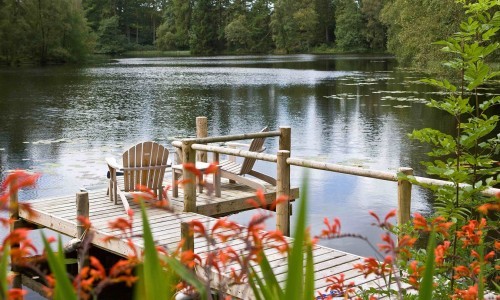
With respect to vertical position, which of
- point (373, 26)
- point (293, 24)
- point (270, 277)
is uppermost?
point (293, 24)

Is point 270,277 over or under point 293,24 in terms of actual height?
under

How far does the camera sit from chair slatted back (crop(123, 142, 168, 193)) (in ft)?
27.4

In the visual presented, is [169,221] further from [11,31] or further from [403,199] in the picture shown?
[11,31]

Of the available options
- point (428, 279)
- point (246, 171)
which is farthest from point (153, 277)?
point (246, 171)

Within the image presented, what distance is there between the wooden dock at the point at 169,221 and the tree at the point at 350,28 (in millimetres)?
88161

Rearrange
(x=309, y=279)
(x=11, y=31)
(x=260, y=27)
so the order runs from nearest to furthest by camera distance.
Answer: (x=309, y=279) < (x=11, y=31) < (x=260, y=27)

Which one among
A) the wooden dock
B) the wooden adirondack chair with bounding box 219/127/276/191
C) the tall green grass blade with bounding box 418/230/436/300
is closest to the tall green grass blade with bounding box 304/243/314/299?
the tall green grass blade with bounding box 418/230/436/300

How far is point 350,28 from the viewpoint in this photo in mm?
96188

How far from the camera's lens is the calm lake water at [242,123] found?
1245 centimetres

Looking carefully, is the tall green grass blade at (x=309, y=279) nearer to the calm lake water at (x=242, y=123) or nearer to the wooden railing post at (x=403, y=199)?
the calm lake water at (x=242, y=123)

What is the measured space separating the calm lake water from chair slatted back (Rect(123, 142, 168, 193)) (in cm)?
224

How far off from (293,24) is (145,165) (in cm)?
9322

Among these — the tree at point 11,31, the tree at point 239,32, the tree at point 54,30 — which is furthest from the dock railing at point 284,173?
the tree at point 239,32

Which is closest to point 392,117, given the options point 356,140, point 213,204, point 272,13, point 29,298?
point 356,140
